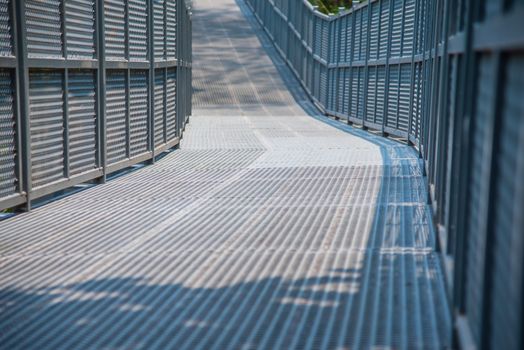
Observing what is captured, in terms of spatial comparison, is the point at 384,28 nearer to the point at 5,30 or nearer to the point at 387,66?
the point at 387,66

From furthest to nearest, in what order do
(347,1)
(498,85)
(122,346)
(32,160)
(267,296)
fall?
(347,1)
(32,160)
(267,296)
(122,346)
(498,85)

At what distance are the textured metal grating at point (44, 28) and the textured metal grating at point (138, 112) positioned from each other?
7.72 ft

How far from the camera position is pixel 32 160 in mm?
8016

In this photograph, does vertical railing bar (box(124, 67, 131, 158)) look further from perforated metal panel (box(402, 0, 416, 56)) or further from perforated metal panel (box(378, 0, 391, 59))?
perforated metal panel (box(378, 0, 391, 59))

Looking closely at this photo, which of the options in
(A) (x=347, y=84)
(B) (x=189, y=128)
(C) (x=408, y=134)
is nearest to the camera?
(C) (x=408, y=134)

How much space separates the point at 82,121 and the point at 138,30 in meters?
2.40

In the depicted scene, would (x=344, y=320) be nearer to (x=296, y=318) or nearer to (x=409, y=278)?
(x=296, y=318)

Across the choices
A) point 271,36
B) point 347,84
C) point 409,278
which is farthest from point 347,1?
point 409,278

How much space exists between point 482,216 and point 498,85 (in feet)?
1.70

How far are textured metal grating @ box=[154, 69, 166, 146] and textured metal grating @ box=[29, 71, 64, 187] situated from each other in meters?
3.73

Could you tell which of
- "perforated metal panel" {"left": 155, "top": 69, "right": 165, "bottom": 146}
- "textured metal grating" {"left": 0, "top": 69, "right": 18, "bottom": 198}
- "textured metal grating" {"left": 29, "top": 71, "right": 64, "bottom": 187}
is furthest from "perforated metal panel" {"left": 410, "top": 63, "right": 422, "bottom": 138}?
"textured metal grating" {"left": 0, "top": 69, "right": 18, "bottom": 198}

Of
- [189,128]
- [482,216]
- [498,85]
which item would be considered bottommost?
[189,128]

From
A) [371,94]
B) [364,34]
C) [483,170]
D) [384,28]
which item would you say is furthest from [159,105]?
[483,170]

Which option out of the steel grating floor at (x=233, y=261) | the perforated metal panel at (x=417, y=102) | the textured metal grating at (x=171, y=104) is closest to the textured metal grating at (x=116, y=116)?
the steel grating floor at (x=233, y=261)
